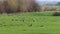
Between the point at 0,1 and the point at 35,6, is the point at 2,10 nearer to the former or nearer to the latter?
the point at 0,1

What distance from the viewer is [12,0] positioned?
3869 centimetres

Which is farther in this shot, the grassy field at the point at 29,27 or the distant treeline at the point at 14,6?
the distant treeline at the point at 14,6

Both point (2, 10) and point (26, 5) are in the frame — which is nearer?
point (2, 10)

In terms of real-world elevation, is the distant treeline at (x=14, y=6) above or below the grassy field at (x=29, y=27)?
below

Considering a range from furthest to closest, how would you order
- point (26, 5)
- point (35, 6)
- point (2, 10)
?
1. point (35, 6)
2. point (26, 5)
3. point (2, 10)

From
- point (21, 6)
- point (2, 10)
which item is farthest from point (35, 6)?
point (2, 10)

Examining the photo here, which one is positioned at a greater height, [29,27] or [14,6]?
[29,27]

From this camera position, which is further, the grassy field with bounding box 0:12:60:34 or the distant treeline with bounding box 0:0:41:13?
the distant treeline with bounding box 0:0:41:13

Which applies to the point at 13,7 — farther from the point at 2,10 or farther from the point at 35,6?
the point at 35,6

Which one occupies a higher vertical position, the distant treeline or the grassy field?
the grassy field

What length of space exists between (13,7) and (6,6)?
4.01 ft

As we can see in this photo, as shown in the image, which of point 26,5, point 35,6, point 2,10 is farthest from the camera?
point 35,6

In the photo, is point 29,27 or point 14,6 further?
point 14,6

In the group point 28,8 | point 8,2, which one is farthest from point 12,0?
point 28,8
